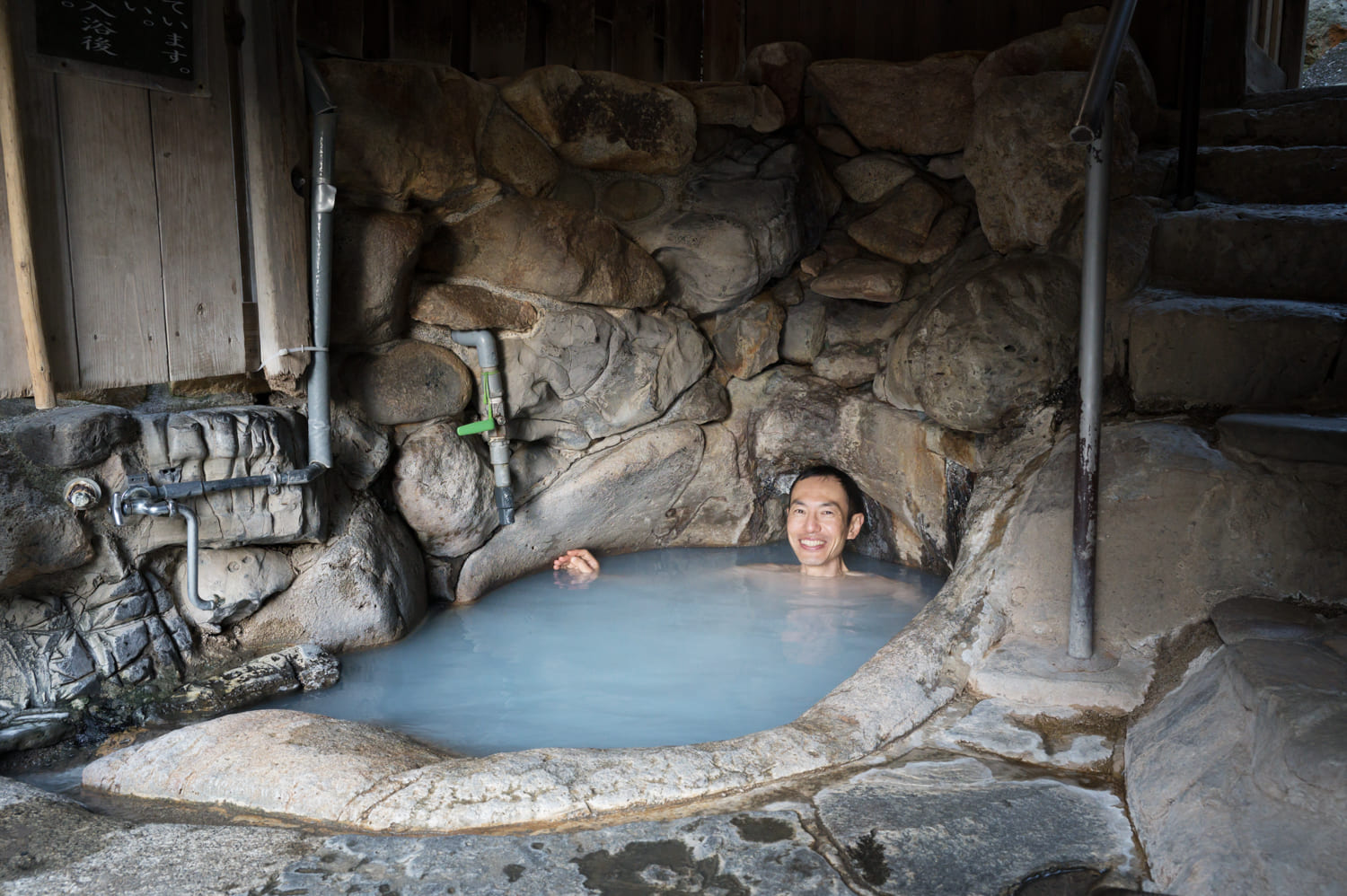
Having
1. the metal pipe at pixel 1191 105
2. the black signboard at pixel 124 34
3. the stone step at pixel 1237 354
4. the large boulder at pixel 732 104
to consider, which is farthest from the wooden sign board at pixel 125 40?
the metal pipe at pixel 1191 105

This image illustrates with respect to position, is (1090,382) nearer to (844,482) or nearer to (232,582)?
(844,482)

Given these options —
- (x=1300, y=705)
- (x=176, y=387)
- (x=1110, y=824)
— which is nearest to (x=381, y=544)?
(x=176, y=387)

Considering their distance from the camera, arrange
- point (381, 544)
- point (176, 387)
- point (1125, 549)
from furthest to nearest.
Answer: point (381, 544) → point (176, 387) → point (1125, 549)

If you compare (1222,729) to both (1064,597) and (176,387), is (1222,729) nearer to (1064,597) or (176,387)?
(1064,597)

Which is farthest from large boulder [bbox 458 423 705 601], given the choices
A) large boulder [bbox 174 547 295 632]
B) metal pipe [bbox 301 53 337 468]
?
metal pipe [bbox 301 53 337 468]

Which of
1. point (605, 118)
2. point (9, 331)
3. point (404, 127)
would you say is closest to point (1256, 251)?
point (605, 118)

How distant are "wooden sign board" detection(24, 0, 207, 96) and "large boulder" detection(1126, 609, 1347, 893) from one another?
10.5 feet

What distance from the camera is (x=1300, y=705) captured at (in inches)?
72.0

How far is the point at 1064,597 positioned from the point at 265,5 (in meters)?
3.10

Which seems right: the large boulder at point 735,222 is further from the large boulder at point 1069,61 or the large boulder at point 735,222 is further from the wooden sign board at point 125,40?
the wooden sign board at point 125,40

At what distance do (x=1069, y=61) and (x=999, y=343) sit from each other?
1276mm

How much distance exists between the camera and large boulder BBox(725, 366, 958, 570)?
4371mm

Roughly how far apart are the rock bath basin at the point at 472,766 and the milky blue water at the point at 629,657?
658mm

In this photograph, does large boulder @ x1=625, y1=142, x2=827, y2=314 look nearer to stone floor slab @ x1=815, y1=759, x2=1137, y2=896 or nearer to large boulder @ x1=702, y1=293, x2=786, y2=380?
large boulder @ x1=702, y1=293, x2=786, y2=380
